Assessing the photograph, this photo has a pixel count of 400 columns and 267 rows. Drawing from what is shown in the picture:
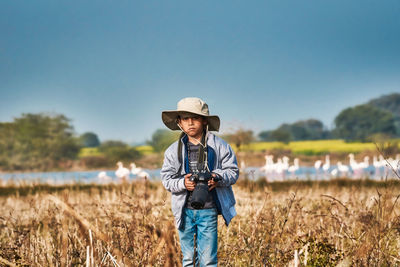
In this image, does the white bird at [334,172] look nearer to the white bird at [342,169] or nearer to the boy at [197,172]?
the white bird at [342,169]

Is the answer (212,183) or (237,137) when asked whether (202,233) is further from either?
(237,137)

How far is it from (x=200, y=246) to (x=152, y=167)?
12.2ft

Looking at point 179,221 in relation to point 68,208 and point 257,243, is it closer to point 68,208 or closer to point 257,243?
point 257,243

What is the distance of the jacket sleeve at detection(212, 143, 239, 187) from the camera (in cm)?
352

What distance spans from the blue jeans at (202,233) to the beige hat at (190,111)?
795 mm

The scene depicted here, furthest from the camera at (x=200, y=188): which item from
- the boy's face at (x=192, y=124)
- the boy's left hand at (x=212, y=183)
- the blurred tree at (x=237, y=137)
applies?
the blurred tree at (x=237, y=137)

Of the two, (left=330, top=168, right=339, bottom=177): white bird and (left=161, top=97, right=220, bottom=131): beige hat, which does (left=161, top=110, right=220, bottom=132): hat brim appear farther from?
(left=330, top=168, right=339, bottom=177): white bird

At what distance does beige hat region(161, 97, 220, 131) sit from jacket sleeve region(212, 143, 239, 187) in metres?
0.25

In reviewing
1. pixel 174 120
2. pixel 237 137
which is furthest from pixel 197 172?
pixel 237 137

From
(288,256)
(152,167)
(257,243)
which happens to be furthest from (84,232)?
(152,167)

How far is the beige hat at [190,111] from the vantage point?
11.7ft

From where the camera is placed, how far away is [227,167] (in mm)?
3656

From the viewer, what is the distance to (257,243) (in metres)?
4.36

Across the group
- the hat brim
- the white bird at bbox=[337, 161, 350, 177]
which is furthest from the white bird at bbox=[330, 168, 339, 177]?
the hat brim
